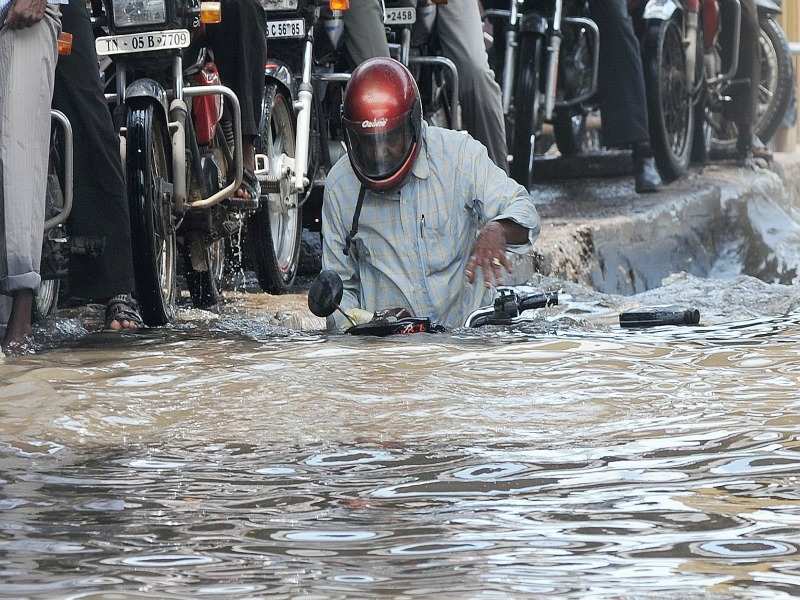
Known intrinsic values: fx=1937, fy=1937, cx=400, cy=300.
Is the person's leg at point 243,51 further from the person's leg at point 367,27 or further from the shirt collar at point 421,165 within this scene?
the person's leg at point 367,27

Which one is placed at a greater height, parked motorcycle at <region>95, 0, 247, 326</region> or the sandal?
parked motorcycle at <region>95, 0, 247, 326</region>

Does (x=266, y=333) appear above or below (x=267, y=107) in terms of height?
below

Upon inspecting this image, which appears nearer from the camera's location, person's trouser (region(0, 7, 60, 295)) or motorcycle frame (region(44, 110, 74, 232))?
person's trouser (region(0, 7, 60, 295))

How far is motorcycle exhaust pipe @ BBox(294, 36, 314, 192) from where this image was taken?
7977mm

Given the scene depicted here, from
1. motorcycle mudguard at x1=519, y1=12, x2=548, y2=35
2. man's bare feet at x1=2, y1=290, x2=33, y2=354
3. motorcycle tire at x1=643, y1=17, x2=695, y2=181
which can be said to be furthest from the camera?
motorcycle tire at x1=643, y1=17, x2=695, y2=181

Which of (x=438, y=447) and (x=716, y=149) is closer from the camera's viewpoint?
(x=438, y=447)

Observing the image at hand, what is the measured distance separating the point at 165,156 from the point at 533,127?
4.20m

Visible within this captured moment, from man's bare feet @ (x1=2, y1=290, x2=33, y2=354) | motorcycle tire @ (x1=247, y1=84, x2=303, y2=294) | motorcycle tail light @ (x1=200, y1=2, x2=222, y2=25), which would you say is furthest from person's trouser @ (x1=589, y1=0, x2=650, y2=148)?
man's bare feet @ (x1=2, y1=290, x2=33, y2=354)

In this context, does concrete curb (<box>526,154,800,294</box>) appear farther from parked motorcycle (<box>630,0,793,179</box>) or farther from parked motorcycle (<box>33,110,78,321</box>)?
parked motorcycle (<box>33,110,78,321</box>)

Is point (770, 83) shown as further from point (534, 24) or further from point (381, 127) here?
point (381, 127)

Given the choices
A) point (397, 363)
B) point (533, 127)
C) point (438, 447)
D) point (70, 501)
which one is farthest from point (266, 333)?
point (533, 127)

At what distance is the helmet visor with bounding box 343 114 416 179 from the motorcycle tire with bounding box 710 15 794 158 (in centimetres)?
813

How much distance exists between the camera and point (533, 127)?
10586 mm

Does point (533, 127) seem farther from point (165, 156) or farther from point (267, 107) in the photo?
point (165, 156)
